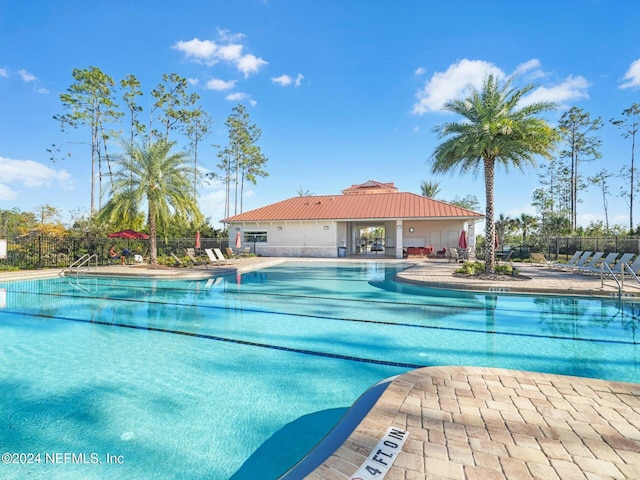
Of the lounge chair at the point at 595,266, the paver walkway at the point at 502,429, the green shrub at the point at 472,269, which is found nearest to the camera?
the paver walkway at the point at 502,429

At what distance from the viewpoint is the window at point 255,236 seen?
100 feet

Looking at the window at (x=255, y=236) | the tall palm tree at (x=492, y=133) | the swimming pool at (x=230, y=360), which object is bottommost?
the swimming pool at (x=230, y=360)

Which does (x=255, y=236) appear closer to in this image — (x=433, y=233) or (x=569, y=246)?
(x=433, y=233)

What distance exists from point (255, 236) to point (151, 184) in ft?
42.9

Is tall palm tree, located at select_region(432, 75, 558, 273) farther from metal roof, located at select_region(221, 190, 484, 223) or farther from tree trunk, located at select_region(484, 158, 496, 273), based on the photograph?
metal roof, located at select_region(221, 190, 484, 223)

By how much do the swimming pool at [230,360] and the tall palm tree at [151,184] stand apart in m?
7.88

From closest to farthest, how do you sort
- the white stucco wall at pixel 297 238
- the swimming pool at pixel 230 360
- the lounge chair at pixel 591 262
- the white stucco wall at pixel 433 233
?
the swimming pool at pixel 230 360 → the lounge chair at pixel 591 262 → the white stucco wall at pixel 433 233 → the white stucco wall at pixel 297 238

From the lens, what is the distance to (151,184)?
18344 millimetres

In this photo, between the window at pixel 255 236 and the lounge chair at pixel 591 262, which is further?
the window at pixel 255 236

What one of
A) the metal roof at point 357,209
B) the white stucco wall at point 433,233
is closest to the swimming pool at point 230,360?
the metal roof at point 357,209

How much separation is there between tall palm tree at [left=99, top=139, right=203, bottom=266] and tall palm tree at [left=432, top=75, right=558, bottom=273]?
14.0 meters

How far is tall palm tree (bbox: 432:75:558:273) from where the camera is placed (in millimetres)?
13180

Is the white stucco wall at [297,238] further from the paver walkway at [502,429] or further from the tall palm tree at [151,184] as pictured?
the paver walkway at [502,429]

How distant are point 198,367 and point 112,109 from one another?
30.1m
